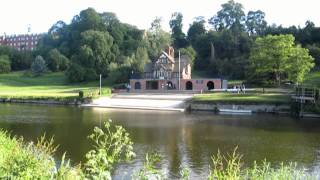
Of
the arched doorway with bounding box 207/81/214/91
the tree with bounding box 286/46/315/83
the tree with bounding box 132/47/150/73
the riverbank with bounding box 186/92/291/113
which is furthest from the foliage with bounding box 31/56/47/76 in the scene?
the tree with bounding box 286/46/315/83

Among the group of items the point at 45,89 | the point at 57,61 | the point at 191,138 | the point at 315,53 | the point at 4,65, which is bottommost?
the point at 191,138

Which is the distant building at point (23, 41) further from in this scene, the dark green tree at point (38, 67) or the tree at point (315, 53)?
the tree at point (315, 53)

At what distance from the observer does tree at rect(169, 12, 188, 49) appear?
124938 millimetres

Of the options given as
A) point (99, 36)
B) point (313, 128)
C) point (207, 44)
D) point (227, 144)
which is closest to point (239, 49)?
point (207, 44)

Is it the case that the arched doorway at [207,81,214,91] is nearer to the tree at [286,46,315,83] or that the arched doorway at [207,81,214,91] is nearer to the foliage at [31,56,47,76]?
the tree at [286,46,315,83]

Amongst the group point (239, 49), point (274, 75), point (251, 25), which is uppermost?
point (251, 25)

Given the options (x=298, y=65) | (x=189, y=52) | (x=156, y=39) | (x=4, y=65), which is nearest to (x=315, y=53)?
(x=189, y=52)

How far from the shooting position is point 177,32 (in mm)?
129875

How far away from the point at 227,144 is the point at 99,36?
268 feet

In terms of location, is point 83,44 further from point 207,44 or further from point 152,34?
point 207,44

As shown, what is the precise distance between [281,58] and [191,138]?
4206 centimetres

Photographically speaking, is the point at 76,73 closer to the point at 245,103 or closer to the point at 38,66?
the point at 38,66

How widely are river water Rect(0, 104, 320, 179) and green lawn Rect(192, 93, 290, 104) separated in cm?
1199

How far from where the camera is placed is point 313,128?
130 feet
